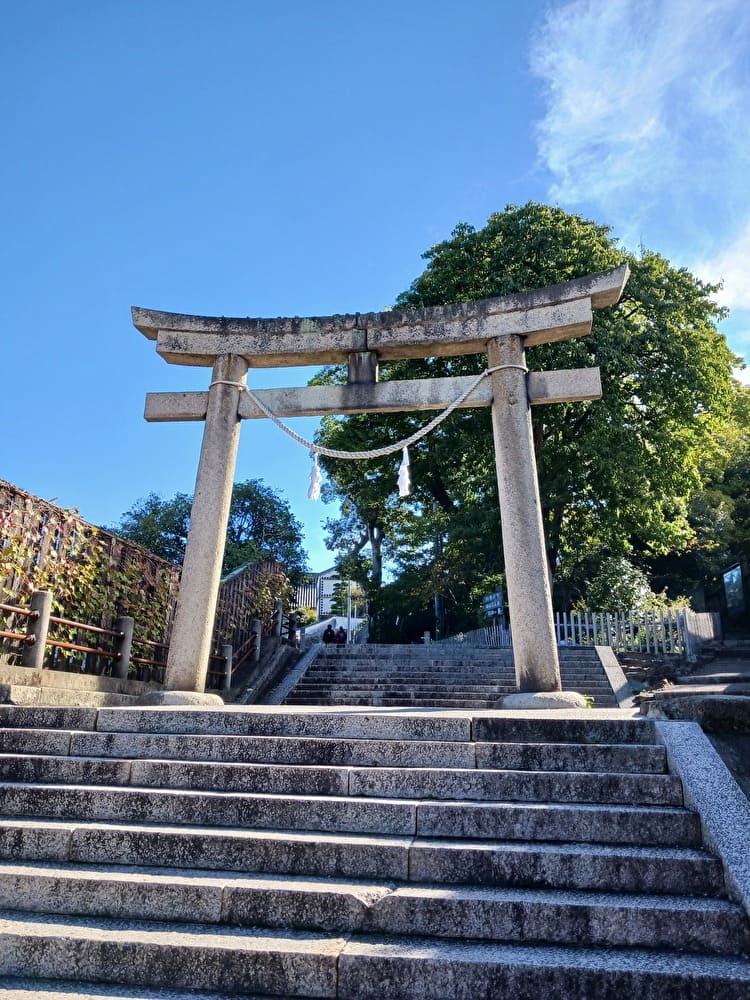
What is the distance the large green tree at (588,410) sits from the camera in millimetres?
16344

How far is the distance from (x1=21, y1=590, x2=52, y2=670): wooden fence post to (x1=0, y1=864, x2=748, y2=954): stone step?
366 centimetres

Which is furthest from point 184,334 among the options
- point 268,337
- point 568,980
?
point 568,980

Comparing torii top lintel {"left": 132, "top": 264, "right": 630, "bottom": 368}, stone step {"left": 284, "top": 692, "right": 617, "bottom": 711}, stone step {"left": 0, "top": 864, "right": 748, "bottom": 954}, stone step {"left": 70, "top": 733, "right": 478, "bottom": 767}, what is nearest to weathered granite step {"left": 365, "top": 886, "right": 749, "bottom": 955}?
stone step {"left": 0, "top": 864, "right": 748, "bottom": 954}

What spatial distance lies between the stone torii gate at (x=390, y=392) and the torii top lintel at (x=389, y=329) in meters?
0.01

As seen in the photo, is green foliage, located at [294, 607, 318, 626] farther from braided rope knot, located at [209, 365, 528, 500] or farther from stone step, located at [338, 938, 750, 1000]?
stone step, located at [338, 938, 750, 1000]

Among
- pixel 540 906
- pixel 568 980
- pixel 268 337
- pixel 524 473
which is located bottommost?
pixel 568 980

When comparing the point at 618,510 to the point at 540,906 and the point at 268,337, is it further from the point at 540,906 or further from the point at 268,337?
the point at 540,906

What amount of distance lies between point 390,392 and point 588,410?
11.2m

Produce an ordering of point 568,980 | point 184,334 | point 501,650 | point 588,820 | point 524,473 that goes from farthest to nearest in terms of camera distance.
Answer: point 501,650, point 184,334, point 524,473, point 588,820, point 568,980

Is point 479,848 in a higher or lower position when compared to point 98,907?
higher

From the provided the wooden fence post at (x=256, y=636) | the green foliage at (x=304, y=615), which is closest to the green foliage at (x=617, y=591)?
the green foliage at (x=304, y=615)

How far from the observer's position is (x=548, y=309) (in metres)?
7.54

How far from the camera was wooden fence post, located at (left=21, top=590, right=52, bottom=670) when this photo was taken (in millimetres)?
6734

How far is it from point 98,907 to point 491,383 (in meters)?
6.08
